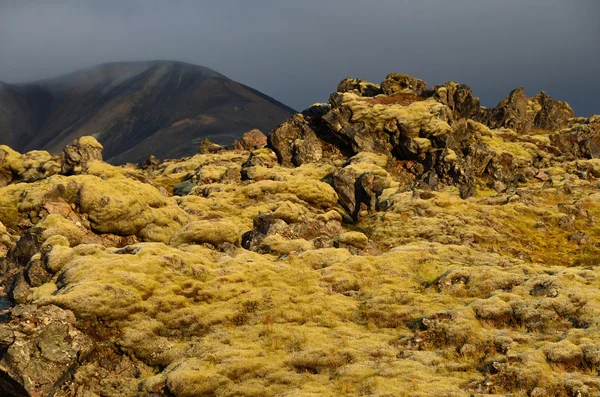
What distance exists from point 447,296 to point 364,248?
16.4 meters

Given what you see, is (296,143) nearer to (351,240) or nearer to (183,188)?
(183,188)

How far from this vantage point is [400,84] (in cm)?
13662

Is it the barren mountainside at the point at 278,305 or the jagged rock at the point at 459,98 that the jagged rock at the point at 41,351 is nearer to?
the barren mountainside at the point at 278,305

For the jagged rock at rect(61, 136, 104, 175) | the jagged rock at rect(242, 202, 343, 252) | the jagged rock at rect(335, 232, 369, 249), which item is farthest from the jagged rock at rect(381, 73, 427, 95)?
the jagged rock at rect(335, 232, 369, 249)

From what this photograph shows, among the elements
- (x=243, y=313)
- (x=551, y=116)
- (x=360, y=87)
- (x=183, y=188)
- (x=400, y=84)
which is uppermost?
(x=551, y=116)

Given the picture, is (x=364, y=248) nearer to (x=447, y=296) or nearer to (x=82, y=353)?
(x=447, y=296)

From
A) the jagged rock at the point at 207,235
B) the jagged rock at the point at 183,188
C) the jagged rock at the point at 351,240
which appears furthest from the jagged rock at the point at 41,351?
the jagged rock at the point at 183,188

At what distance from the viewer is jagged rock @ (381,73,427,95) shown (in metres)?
134

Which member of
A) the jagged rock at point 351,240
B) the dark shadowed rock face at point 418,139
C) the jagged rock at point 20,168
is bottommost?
the jagged rock at point 20,168

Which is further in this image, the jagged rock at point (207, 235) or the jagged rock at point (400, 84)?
Result: the jagged rock at point (400, 84)

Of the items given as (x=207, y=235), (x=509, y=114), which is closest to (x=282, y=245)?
(x=207, y=235)

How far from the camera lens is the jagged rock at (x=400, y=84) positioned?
134 meters

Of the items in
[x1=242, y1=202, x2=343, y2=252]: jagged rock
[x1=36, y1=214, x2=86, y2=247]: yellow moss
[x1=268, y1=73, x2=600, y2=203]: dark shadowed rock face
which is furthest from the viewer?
[x1=268, y1=73, x2=600, y2=203]: dark shadowed rock face

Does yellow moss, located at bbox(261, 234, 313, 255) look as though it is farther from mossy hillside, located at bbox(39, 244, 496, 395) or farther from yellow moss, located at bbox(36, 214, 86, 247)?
yellow moss, located at bbox(36, 214, 86, 247)
